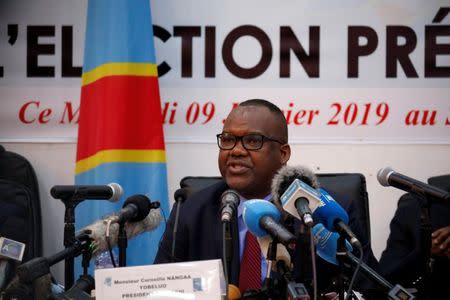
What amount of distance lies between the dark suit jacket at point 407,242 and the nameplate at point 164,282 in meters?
1.75

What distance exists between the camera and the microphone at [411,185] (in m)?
2.15

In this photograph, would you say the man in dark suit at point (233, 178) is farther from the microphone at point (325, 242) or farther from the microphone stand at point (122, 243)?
the microphone at point (325, 242)

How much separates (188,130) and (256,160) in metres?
1.36

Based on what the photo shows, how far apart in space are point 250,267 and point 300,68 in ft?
5.98

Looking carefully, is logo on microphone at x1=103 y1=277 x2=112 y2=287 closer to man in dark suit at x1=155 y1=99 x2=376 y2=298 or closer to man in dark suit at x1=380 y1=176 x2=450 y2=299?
man in dark suit at x1=155 y1=99 x2=376 y2=298

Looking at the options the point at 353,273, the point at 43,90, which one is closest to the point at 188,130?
the point at 43,90

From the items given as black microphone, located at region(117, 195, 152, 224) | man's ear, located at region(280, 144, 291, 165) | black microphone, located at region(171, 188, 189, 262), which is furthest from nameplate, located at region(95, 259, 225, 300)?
man's ear, located at region(280, 144, 291, 165)

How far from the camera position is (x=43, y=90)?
14.0 ft

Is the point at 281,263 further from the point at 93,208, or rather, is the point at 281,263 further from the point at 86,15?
the point at 86,15

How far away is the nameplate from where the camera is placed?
73.5 inches

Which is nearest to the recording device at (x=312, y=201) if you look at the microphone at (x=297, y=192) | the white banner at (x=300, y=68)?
the microphone at (x=297, y=192)

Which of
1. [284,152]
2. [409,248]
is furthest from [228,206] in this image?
[409,248]

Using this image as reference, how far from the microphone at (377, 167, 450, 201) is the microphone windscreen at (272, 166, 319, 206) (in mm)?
406

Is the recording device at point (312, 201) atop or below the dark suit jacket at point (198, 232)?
atop
